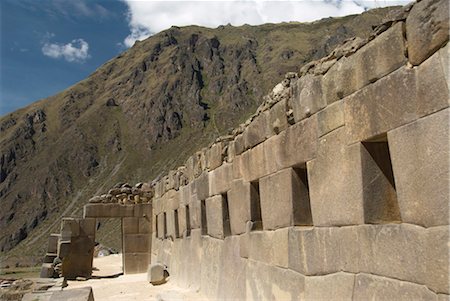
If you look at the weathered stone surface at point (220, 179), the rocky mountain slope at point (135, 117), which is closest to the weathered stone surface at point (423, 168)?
the weathered stone surface at point (220, 179)

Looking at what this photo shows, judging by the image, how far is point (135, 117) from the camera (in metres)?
97.0

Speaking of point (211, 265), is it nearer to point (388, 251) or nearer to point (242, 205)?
point (242, 205)

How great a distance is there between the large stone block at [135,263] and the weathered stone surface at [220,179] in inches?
351

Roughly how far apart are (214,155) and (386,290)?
4.96 metres

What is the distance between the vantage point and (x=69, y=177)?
87.2m

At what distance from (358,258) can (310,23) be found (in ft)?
393

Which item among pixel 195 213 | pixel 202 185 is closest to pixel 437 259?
pixel 202 185

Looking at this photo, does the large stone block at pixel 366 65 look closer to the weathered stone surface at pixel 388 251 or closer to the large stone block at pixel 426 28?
the large stone block at pixel 426 28

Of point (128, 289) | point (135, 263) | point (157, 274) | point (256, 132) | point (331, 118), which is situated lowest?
point (128, 289)

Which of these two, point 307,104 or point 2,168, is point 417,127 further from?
point 2,168

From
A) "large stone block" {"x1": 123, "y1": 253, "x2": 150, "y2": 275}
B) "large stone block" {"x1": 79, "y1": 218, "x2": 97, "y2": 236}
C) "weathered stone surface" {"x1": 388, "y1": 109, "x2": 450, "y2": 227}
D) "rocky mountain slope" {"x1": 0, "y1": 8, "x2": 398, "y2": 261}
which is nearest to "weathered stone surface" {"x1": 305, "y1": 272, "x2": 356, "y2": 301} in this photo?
"weathered stone surface" {"x1": 388, "y1": 109, "x2": 450, "y2": 227}

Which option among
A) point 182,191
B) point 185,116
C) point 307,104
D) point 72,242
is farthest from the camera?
point 185,116

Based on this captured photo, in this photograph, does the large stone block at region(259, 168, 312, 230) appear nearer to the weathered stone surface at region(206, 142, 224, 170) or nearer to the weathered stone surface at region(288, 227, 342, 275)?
the weathered stone surface at region(288, 227, 342, 275)

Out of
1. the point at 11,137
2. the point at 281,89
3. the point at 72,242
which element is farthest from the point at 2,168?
the point at 281,89
